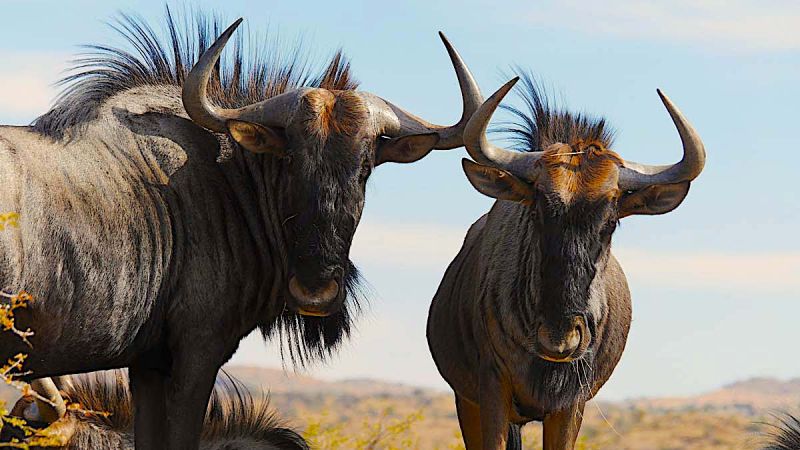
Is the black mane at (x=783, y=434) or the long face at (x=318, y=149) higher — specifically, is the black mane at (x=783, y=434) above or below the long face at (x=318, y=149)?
below

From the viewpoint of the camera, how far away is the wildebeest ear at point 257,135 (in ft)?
30.5

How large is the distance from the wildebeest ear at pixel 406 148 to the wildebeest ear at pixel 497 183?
40cm

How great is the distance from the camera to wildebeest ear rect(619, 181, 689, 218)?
9.67 metres

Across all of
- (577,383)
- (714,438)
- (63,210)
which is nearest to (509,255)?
(577,383)

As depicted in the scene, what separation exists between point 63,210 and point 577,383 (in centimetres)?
359

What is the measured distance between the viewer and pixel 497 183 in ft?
32.2

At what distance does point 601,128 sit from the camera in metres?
10.5

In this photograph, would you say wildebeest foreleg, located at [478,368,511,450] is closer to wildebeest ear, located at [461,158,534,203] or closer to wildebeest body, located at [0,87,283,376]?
wildebeest ear, located at [461,158,534,203]

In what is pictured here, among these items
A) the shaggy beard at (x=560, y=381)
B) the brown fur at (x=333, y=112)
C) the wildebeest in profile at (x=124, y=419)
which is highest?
the brown fur at (x=333, y=112)

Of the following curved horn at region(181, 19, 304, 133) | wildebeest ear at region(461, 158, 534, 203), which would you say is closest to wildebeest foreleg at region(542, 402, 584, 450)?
wildebeest ear at region(461, 158, 534, 203)

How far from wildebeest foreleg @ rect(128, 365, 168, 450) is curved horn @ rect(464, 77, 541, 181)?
257 centimetres

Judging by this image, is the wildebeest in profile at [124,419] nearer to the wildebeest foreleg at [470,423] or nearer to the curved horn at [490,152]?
the wildebeest foreleg at [470,423]

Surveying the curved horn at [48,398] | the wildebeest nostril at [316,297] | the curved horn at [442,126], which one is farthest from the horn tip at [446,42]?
the curved horn at [48,398]

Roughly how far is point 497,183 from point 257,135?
5.46 ft
